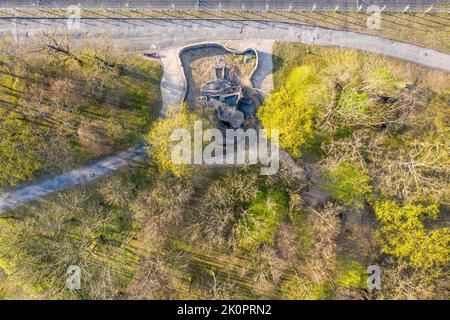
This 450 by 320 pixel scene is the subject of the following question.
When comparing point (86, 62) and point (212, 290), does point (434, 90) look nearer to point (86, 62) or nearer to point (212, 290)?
point (212, 290)

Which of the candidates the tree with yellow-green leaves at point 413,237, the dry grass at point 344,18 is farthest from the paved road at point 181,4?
the tree with yellow-green leaves at point 413,237

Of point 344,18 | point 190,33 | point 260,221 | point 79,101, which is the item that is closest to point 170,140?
point 260,221

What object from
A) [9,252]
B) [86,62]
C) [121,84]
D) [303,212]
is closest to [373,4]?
[303,212]

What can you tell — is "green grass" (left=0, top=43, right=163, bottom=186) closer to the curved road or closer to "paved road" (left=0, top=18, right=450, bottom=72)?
"paved road" (left=0, top=18, right=450, bottom=72)

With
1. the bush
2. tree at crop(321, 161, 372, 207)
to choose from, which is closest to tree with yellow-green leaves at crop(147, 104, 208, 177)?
tree at crop(321, 161, 372, 207)

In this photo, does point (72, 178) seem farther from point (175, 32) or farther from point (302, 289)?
point (302, 289)

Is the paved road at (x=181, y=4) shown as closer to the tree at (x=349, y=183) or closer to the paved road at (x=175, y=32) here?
the paved road at (x=175, y=32)
